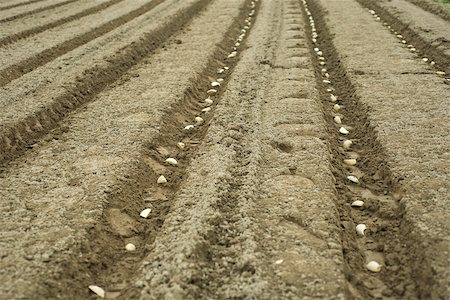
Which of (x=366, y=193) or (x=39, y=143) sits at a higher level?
(x=39, y=143)

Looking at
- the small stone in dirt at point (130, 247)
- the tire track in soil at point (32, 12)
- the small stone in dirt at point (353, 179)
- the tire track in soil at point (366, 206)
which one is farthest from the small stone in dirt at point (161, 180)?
the tire track in soil at point (32, 12)

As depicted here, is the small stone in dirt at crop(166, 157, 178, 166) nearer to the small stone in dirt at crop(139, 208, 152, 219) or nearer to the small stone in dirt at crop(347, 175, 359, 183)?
the small stone in dirt at crop(139, 208, 152, 219)

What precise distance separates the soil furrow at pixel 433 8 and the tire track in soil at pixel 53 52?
5.84 m

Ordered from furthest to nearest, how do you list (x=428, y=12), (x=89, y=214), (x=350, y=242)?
(x=428, y=12)
(x=89, y=214)
(x=350, y=242)

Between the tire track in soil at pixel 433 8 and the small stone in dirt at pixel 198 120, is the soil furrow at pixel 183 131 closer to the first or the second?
the small stone in dirt at pixel 198 120

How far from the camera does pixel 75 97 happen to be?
14.7ft

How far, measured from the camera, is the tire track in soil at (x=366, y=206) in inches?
85.0

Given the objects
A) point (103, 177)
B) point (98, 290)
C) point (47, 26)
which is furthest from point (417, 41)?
point (47, 26)

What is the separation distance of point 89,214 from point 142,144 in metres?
0.97

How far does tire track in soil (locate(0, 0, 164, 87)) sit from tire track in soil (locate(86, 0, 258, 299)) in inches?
88.2

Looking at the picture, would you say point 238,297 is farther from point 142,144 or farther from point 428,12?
point 428,12

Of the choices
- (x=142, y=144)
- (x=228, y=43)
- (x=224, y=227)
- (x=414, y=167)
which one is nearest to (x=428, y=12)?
(x=228, y=43)

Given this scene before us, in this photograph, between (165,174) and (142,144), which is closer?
(165,174)

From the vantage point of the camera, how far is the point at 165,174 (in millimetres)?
3178
